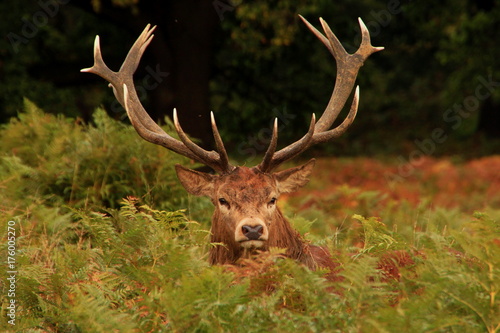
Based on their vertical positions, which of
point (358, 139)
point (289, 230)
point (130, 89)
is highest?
point (130, 89)

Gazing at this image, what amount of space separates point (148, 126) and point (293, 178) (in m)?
1.45

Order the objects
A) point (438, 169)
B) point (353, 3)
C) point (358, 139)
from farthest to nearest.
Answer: point (358, 139), point (353, 3), point (438, 169)

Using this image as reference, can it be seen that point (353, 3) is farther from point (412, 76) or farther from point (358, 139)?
point (412, 76)

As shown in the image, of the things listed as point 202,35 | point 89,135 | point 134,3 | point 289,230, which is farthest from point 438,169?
point 289,230

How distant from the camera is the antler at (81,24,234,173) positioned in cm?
639

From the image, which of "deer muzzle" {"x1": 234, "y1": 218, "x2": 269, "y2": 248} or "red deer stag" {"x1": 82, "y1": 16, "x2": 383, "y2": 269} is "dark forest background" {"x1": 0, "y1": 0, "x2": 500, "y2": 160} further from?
"deer muzzle" {"x1": 234, "y1": 218, "x2": 269, "y2": 248}

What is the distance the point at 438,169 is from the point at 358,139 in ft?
37.7

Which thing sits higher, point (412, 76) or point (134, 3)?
point (134, 3)

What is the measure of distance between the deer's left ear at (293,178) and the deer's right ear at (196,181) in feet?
1.81

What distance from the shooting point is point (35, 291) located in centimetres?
506

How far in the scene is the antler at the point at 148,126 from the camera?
252 inches

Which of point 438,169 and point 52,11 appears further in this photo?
point 438,169

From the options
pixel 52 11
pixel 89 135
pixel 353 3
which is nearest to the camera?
pixel 89 135

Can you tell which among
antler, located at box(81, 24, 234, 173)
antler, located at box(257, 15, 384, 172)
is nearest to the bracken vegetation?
antler, located at box(81, 24, 234, 173)
